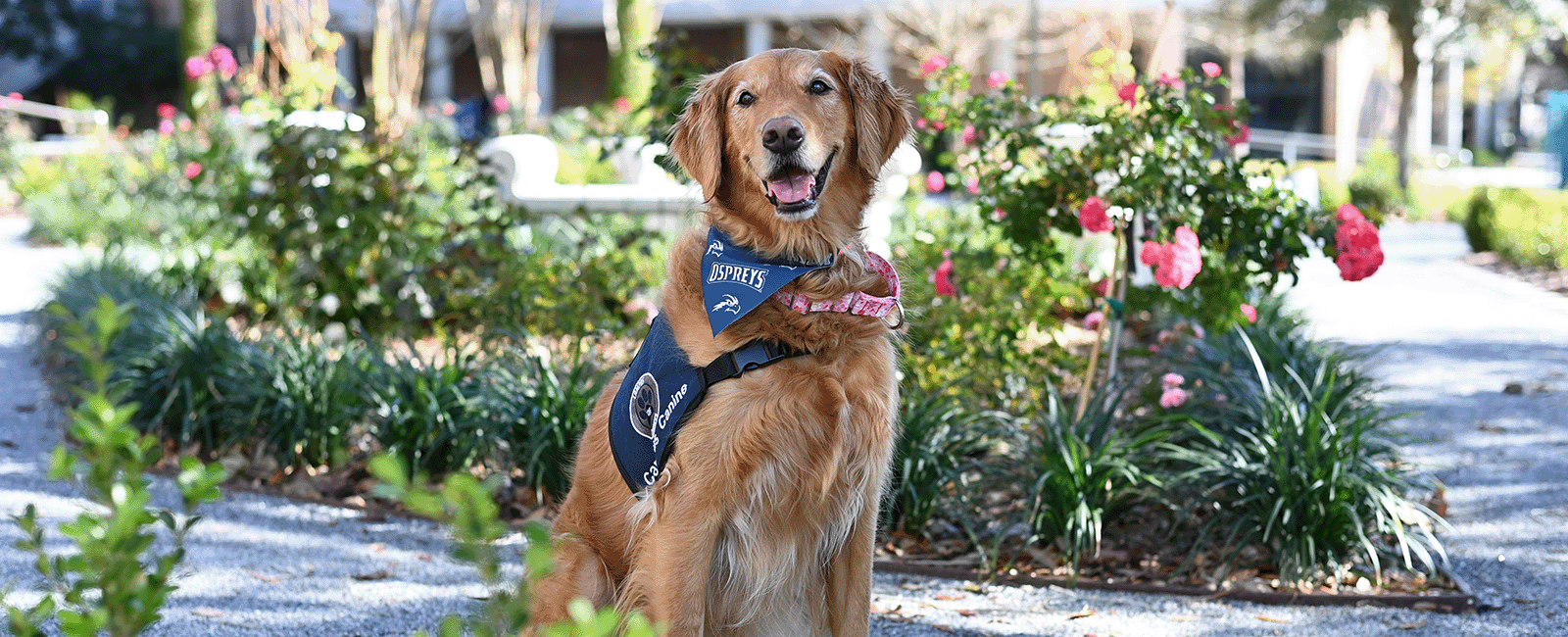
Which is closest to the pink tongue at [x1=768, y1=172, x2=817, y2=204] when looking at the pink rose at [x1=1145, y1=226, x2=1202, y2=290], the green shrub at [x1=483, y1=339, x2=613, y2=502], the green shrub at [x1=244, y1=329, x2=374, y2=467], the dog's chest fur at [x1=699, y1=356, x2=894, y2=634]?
the dog's chest fur at [x1=699, y1=356, x2=894, y2=634]

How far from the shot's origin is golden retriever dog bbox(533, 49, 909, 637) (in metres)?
2.45

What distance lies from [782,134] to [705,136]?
28 centimetres

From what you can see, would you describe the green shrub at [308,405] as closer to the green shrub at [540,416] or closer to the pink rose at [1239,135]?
the green shrub at [540,416]

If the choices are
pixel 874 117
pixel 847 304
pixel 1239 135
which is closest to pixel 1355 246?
pixel 1239 135

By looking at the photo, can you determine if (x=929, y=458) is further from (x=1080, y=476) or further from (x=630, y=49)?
(x=630, y=49)

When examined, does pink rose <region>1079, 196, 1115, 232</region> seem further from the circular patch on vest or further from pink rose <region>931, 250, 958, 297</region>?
the circular patch on vest

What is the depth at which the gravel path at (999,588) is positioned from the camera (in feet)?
11.1

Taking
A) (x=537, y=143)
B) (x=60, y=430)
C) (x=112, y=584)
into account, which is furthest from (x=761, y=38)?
(x=112, y=584)

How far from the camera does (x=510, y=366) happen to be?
4.78 meters

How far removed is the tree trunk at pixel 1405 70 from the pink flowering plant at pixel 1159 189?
527 inches

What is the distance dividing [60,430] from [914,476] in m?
4.04

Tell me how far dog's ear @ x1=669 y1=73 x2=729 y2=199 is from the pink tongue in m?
0.19

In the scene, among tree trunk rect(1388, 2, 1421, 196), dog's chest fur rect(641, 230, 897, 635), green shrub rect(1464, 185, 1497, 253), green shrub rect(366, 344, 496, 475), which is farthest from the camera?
tree trunk rect(1388, 2, 1421, 196)

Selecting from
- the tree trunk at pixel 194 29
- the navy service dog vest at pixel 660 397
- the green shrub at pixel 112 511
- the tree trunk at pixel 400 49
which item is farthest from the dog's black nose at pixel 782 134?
the tree trunk at pixel 194 29
